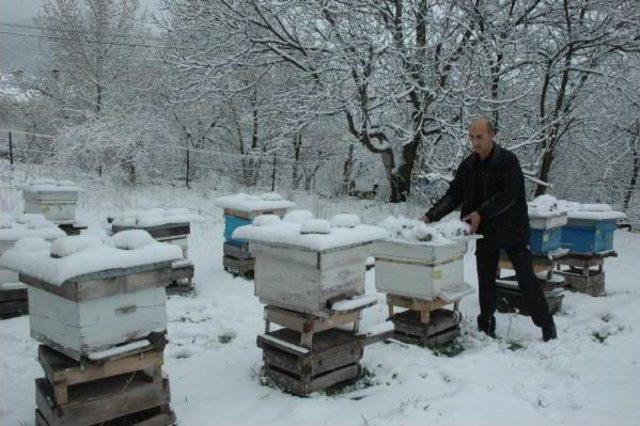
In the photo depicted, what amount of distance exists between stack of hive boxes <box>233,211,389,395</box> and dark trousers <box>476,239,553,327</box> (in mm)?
1384

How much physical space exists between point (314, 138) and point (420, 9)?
7.48m

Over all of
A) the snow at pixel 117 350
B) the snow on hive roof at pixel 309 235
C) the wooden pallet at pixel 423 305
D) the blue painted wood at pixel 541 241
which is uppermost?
the snow on hive roof at pixel 309 235

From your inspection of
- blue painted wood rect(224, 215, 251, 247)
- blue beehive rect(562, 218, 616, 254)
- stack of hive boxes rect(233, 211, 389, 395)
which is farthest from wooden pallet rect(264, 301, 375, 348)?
blue beehive rect(562, 218, 616, 254)

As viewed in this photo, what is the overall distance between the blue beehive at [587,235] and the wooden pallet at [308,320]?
4015 millimetres

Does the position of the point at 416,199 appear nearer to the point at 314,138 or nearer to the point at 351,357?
the point at 314,138

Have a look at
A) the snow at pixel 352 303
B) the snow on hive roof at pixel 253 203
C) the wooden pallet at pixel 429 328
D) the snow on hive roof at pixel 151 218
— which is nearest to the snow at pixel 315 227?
the snow at pixel 352 303

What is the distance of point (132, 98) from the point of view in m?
18.2

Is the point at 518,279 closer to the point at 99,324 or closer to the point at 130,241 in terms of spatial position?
the point at 130,241

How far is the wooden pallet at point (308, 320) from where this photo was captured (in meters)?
3.83

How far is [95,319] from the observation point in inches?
119

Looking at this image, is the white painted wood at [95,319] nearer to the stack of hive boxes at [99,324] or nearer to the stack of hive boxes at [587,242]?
the stack of hive boxes at [99,324]

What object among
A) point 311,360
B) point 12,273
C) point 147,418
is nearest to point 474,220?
point 311,360

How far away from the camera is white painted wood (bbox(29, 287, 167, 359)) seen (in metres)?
2.99

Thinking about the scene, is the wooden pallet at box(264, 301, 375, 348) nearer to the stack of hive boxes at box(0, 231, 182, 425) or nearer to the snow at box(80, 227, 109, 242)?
the stack of hive boxes at box(0, 231, 182, 425)
